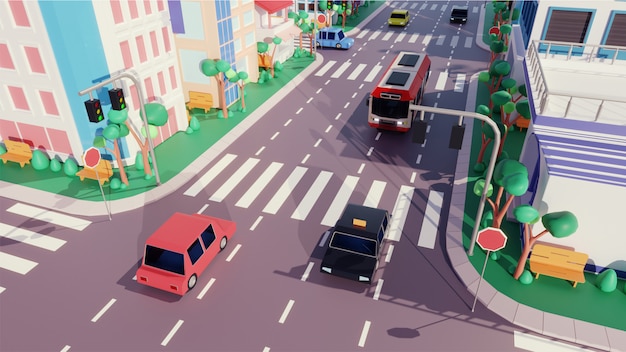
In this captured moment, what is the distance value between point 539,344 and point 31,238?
17.1 meters

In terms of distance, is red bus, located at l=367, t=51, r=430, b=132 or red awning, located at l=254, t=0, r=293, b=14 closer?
red bus, located at l=367, t=51, r=430, b=132

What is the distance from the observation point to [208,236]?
46.3 feet

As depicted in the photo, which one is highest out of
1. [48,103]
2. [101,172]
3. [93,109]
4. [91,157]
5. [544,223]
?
[93,109]

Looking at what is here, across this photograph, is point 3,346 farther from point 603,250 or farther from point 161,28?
point 603,250

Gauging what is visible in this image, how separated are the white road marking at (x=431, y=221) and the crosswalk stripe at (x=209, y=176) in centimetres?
938

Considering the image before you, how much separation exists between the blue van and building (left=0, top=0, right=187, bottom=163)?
63.6ft

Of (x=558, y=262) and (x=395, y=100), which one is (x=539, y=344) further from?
(x=395, y=100)

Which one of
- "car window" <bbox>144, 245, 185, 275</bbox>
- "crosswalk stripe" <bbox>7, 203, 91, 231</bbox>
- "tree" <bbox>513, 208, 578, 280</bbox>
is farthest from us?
"crosswalk stripe" <bbox>7, 203, 91, 231</bbox>

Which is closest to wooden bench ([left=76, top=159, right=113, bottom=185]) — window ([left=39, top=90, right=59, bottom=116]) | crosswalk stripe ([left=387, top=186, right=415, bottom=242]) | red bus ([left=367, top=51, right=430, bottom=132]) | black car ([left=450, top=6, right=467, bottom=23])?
window ([left=39, top=90, right=59, bottom=116])

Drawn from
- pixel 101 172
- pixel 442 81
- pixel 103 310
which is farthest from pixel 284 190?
pixel 442 81

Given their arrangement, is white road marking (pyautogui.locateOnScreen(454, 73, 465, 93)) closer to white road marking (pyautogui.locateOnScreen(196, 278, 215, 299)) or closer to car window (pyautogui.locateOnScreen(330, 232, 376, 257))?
car window (pyautogui.locateOnScreen(330, 232, 376, 257))

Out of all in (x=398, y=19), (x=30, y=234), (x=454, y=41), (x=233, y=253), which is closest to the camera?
(x=233, y=253)

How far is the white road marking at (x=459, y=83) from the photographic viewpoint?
96.4 feet

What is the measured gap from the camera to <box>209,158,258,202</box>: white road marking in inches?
705
